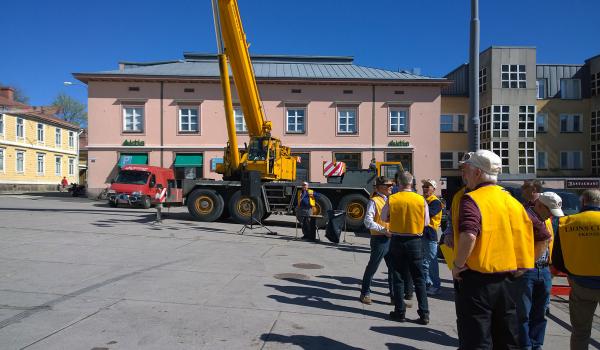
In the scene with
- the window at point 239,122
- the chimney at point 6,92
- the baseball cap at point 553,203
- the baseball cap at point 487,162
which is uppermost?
the chimney at point 6,92

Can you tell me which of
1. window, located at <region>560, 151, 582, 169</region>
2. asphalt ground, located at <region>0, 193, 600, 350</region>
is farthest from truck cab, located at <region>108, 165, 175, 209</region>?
window, located at <region>560, 151, 582, 169</region>

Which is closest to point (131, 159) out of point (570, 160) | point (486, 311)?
point (486, 311)

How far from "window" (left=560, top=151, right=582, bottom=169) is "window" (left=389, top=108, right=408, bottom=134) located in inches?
597

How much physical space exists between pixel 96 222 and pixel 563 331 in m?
13.4

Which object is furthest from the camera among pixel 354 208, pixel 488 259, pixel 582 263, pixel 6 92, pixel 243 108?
pixel 6 92

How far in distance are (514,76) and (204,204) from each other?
29738 mm

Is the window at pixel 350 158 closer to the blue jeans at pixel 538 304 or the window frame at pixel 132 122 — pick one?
the window frame at pixel 132 122

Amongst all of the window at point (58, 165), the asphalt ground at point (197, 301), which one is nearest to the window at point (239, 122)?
the asphalt ground at point (197, 301)

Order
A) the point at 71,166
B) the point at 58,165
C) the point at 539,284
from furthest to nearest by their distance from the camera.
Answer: the point at 71,166, the point at 58,165, the point at 539,284

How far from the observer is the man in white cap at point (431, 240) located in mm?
7156

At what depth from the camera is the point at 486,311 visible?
3219 millimetres

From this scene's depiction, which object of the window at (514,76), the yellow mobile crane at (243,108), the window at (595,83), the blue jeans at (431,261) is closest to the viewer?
the blue jeans at (431,261)

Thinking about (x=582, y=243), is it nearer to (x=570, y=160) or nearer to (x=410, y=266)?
(x=410, y=266)

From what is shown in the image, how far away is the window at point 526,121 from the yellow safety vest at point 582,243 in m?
36.0
